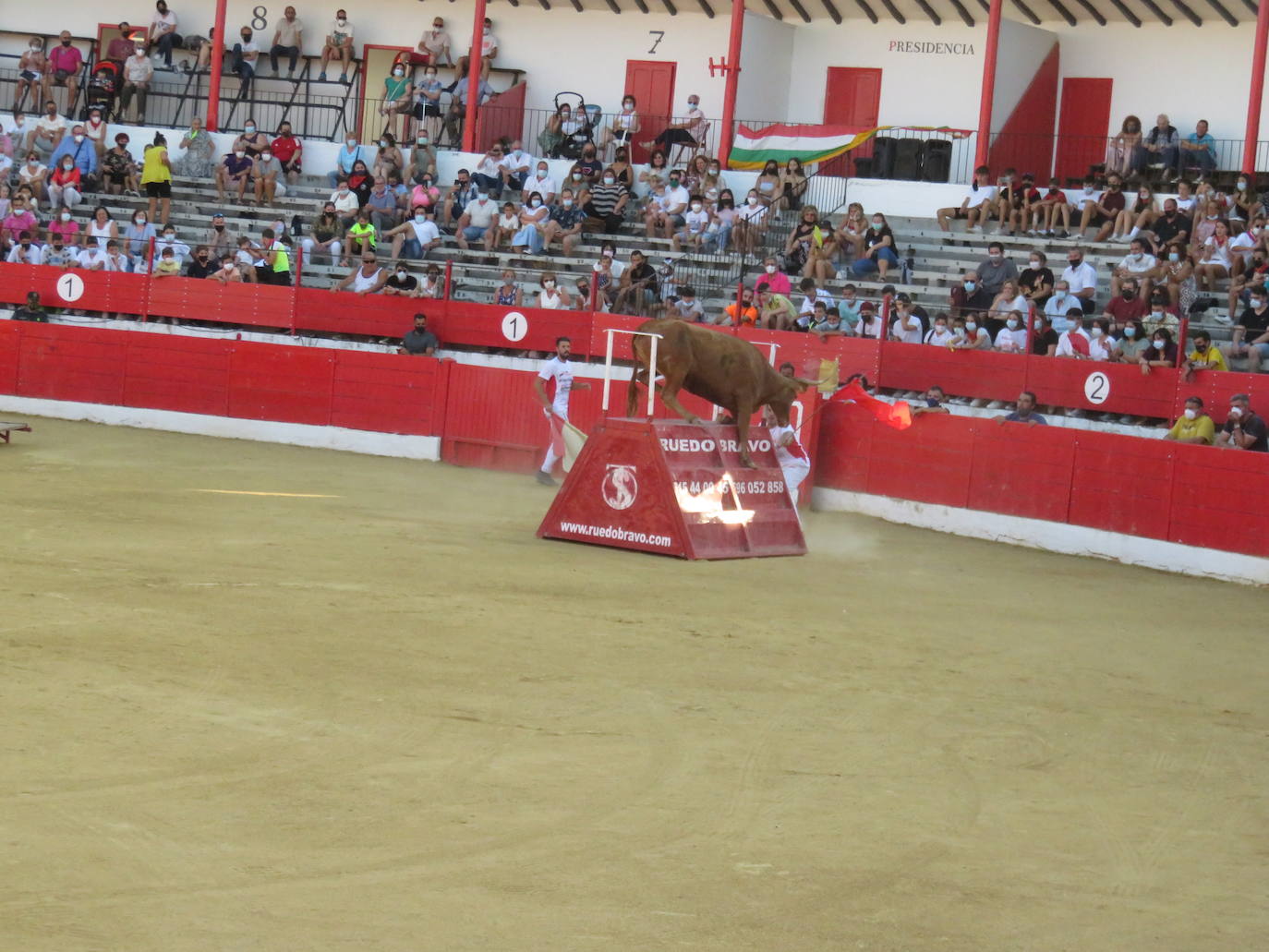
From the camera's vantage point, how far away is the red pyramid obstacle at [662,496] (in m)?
13.6

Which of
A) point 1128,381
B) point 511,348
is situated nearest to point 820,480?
point 1128,381

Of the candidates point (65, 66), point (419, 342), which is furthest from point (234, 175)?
point (419, 342)

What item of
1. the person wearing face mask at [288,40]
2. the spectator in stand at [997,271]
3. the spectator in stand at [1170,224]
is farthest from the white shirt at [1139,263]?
the person wearing face mask at [288,40]

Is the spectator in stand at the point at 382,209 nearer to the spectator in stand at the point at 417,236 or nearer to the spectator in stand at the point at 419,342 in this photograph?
the spectator in stand at the point at 417,236

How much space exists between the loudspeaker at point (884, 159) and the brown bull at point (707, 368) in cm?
1257

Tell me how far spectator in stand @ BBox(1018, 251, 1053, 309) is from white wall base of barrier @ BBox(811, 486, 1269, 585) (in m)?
3.30

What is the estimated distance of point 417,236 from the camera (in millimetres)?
24266

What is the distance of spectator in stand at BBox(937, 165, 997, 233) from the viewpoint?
23969mm

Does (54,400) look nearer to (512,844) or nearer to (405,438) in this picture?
(405,438)

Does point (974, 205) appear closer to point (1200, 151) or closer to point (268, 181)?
point (1200, 151)

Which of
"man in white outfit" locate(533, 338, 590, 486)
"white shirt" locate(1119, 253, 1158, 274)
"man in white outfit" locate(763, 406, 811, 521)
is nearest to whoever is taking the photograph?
"man in white outfit" locate(763, 406, 811, 521)

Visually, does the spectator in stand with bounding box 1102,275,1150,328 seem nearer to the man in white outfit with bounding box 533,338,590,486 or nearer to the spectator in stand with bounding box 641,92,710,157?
the man in white outfit with bounding box 533,338,590,486

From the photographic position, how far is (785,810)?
22.2ft

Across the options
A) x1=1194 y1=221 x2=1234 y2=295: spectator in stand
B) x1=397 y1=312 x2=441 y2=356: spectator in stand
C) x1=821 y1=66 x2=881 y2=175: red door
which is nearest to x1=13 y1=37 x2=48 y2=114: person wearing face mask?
x1=397 y1=312 x2=441 y2=356: spectator in stand
